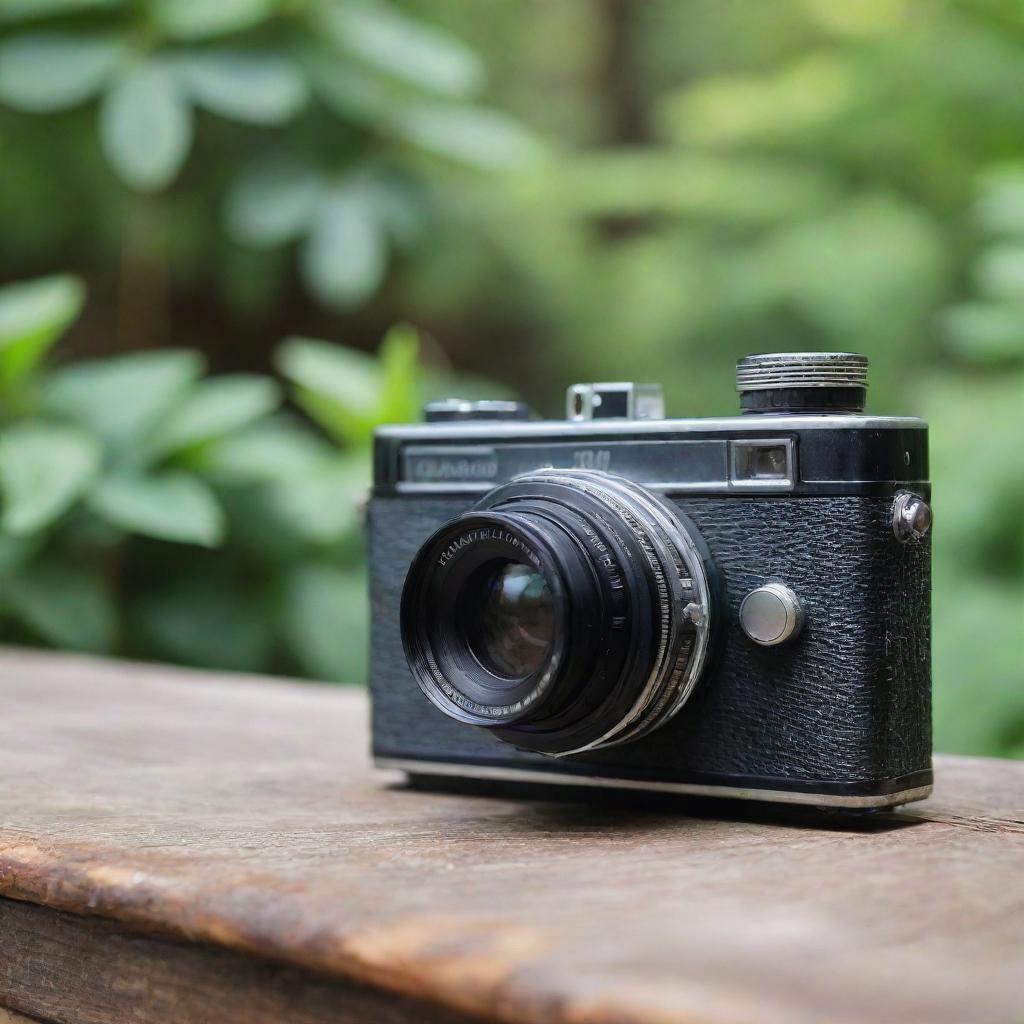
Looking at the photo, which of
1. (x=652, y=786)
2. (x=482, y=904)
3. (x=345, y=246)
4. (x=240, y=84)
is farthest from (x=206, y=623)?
(x=482, y=904)

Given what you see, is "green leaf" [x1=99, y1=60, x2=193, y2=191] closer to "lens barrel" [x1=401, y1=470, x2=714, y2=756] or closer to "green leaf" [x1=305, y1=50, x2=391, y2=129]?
"green leaf" [x1=305, y1=50, x2=391, y2=129]

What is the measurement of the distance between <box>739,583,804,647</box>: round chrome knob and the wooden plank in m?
0.34

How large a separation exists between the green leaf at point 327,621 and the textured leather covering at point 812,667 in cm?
112

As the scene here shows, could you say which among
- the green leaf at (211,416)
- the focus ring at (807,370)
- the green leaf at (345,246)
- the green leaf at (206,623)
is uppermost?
the green leaf at (345,246)

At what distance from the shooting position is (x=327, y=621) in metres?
1.99

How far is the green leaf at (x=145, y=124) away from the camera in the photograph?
192 centimetres

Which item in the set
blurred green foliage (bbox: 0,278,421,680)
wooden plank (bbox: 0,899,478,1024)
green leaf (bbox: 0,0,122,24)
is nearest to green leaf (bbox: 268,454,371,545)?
blurred green foliage (bbox: 0,278,421,680)

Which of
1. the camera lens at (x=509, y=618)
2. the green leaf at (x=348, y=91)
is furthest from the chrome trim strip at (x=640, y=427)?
the green leaf at (x=348, y=91)

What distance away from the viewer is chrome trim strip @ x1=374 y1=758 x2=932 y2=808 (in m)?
0.79

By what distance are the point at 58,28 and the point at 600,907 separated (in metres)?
1.79

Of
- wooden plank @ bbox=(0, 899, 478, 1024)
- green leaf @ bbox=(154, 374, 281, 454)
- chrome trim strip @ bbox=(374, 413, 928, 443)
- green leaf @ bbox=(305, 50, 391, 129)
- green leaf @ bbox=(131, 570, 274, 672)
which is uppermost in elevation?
green leaf @ bbox=(305, 50, 391, 129)

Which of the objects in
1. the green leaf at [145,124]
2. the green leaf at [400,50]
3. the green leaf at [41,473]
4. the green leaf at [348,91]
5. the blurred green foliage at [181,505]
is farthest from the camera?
the green leaf at [348,91]

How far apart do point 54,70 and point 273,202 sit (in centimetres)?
39

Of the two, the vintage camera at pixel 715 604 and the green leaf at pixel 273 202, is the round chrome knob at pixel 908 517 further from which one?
the green leaf at pixel 273 202
